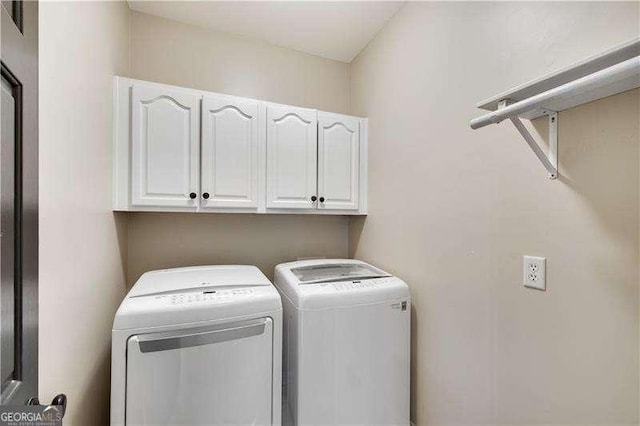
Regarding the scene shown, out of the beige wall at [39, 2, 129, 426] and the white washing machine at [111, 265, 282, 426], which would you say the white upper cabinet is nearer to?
the beige wall at [39, 2, 129, 426]

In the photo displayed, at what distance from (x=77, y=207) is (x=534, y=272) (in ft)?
5.42

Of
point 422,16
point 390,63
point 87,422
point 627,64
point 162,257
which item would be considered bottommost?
point 87,422

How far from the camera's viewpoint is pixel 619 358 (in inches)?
32.2

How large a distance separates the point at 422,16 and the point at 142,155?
1724 millimetres

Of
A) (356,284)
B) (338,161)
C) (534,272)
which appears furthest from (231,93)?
(534,272)

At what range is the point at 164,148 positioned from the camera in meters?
1.57

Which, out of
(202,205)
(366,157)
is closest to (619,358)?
(366,157)

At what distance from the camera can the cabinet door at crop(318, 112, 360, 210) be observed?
194 centimetres

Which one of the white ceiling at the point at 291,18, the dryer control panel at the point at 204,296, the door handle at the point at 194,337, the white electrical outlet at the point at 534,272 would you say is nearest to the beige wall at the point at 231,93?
the white ceiling at the point at 291,18

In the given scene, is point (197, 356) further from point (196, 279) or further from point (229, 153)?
point (229, 153)

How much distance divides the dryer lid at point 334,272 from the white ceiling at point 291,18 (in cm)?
162

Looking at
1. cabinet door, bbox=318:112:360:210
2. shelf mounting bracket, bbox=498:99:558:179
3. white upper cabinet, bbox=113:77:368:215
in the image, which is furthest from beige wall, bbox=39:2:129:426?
shelf mounting bracket, bbox=498:99:558:179

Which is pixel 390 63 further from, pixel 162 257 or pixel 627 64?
pixel 162 257

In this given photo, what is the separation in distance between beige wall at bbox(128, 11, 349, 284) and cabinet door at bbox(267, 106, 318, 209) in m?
0.35
